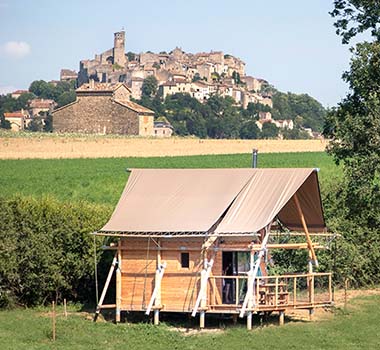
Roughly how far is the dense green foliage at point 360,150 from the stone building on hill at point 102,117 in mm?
69031

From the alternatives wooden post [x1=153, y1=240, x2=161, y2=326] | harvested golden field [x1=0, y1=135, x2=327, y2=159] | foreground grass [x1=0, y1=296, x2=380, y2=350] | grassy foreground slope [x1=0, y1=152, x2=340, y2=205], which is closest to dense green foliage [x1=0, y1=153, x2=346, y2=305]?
foreground grass [x1=0, y1=296, x2=380, y2=350]

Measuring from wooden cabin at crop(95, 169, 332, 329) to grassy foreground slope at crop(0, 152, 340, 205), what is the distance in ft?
30.6

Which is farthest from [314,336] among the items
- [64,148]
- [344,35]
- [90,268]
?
[64,148]

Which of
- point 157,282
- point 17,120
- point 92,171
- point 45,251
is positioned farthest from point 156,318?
point 17,120

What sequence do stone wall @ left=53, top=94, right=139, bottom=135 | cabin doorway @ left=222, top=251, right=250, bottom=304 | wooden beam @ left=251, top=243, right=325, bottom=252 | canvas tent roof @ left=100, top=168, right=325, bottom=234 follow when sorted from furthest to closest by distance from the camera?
stone wall @ left=53, top=94, right=139, bottom=135, canvas tent roof @ left=100, top=168, right=325, bottom=234, cabin doorway @ left=222, top=251, right=250, bottom=304, wooden beam @ left=251, top=243, right=325, bottom=252

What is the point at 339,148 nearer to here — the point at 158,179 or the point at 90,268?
the point at 158,179

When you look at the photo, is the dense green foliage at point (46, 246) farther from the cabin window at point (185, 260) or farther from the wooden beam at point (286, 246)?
the cabin window at point (185, 260)

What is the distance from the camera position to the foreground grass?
20.6 m

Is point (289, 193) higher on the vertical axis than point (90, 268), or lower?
higher

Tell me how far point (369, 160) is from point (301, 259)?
341 centimetres

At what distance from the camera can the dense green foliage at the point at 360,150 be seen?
28203mm

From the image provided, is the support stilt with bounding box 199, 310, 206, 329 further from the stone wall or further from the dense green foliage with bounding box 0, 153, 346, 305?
the stone wall

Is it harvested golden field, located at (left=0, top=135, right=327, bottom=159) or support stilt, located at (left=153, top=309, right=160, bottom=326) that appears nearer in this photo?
support stilt, located at (left=153, top=309, right=160, bottom=326)

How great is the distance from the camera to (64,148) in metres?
69.5
